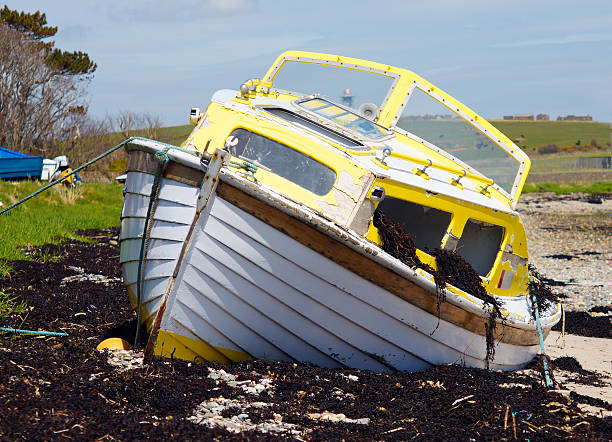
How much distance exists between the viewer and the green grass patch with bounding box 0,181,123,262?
504 inches

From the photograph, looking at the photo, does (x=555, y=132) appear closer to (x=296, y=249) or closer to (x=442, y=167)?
(x=442, y=167)

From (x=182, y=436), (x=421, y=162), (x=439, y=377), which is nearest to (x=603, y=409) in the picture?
(x=439, y=377)

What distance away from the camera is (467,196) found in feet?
23.2

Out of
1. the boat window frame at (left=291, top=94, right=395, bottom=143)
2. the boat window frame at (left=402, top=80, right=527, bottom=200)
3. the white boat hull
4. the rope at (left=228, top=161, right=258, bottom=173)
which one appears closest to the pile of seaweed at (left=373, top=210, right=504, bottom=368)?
the white boat hull

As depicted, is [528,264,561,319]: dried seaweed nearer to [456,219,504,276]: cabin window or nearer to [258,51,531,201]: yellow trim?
[456,219,504,276]: cabin window

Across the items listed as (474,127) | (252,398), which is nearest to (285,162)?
(252,398)

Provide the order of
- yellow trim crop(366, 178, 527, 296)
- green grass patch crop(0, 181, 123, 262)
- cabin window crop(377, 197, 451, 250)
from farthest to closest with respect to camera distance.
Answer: green grass patch crop(0, 181, 123, 262)
cabin window crop(377, 197, 451, 250)
yellow trim crop(366, 178, 527, 296)

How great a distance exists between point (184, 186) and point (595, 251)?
1792cm

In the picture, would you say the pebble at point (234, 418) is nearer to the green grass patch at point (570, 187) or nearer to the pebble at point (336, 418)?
the pebble at point (336, 418)

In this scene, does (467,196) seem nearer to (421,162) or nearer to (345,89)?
(421,162)

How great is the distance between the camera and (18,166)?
22.6 meters

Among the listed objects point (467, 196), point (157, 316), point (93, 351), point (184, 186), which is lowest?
point (93, 351)

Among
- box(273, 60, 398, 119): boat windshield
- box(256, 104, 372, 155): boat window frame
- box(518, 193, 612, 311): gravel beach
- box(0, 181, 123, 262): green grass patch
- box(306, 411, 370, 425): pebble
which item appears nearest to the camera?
box(306, 411, 370, 425): pebble

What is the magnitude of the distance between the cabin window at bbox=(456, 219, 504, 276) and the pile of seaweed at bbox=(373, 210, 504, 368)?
82 cm
